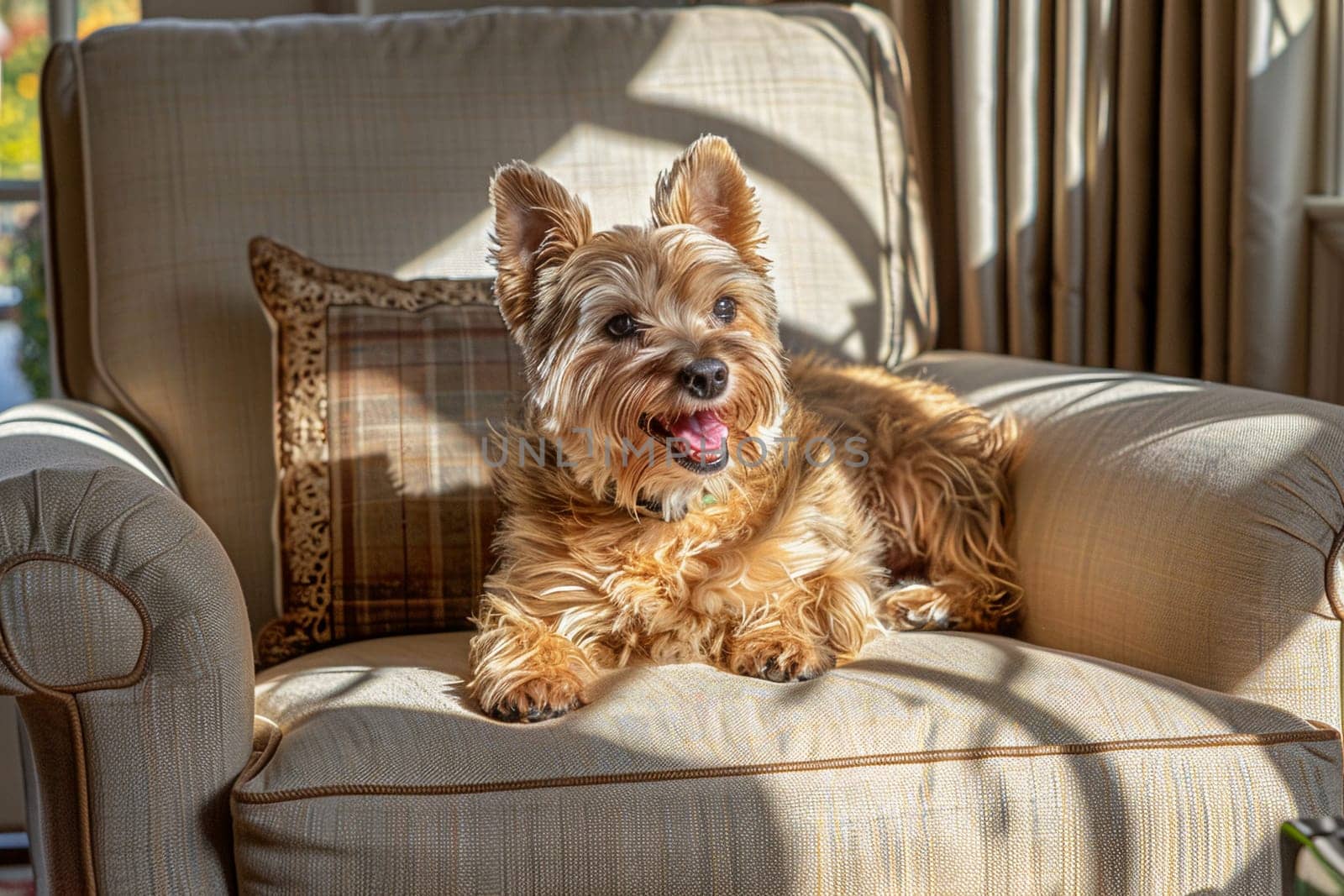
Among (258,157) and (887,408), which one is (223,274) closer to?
(258,157)

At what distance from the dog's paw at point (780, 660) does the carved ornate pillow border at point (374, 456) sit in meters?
0.53

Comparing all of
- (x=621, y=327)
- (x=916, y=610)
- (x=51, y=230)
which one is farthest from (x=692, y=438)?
(x=51, y=230)

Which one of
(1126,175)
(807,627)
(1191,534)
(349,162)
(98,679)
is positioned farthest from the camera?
(1126,175)

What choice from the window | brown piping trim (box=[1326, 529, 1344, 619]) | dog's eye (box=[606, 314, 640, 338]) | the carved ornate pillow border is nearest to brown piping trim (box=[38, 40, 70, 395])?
the carved ornate pillow border

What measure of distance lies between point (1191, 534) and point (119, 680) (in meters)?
1.30

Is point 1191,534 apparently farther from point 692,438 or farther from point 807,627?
point 692,438

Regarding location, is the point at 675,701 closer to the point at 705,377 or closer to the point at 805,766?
the point at 805,766

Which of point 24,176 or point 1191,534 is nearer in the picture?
point 1191,534

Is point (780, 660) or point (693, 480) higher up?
point (693, 480)

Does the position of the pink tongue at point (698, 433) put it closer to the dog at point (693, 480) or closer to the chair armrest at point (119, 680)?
the dog at point (693, 480)

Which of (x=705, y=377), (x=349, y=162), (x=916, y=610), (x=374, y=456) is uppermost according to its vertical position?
(x=349, y=162)

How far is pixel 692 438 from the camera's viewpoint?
1.61m

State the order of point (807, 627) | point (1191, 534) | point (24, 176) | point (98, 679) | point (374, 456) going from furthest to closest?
point (24, 176), point (374, 456), point (807, 627), point (1191, 534), point (98, 679)

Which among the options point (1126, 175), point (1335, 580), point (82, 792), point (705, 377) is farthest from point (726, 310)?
point (1126, 175)
